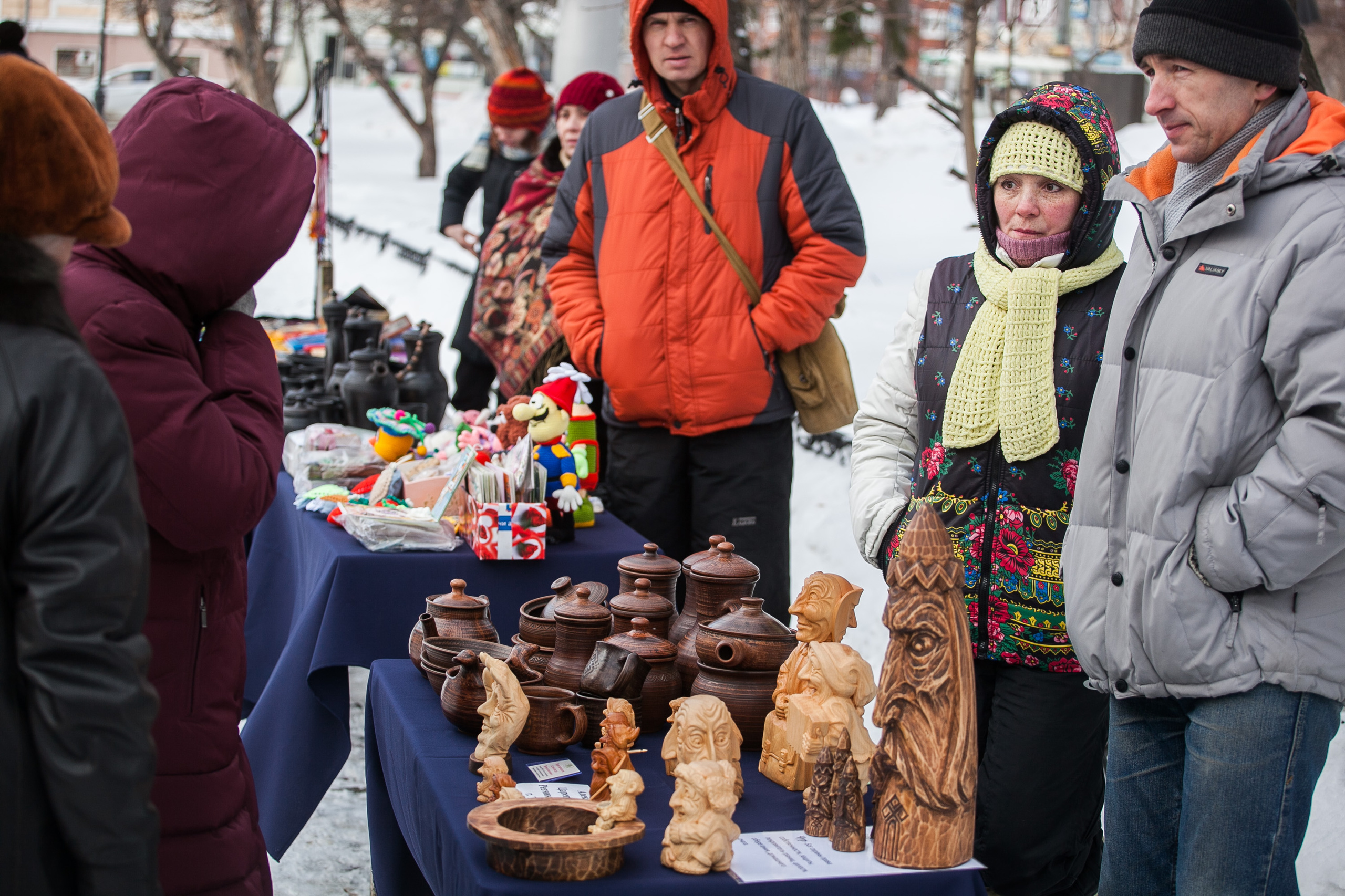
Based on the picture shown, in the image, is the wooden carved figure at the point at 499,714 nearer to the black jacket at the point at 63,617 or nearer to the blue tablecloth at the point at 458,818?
the blue tablecloth at the point at 458,818

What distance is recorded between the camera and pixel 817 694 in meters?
1.83

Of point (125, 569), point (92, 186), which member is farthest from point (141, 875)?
point (92, 186)

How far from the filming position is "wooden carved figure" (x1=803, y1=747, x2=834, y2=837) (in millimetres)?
1646

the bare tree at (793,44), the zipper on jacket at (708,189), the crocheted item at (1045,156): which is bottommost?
the zipper on jacket at (708,189)

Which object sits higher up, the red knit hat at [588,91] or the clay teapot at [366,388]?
the red knit hat at [588,91]

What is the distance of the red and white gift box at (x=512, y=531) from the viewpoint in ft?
9.54

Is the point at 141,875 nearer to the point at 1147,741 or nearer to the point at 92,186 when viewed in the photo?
the point at 92,186

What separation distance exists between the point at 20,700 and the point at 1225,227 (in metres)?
1.77

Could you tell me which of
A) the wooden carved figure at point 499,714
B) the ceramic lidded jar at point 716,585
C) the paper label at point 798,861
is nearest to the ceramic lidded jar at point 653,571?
the ceramic lidded jar at point 716,585

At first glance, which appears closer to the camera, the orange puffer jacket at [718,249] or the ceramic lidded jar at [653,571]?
the ceramic lidded jar at [653,571]

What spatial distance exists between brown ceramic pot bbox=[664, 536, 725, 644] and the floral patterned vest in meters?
0.33

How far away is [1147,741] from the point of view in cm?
201

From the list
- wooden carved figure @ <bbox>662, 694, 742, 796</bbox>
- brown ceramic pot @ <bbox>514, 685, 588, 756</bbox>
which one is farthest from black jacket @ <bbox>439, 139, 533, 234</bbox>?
wooden carved figure @ <bbox>662, 694, 742, 796</bbox>

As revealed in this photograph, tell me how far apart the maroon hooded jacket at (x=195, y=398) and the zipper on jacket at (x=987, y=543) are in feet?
4.25
